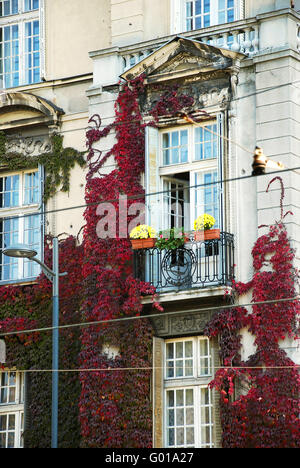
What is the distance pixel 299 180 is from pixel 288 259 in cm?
175

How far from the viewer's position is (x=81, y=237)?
99.9 ft

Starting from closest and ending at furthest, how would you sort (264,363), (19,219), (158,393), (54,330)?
1. (264,363)
2. (54,330)
3. (158,393)
4. (19,219)

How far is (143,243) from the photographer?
93.8 feet

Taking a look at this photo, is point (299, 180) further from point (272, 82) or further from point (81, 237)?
point (81, 237)

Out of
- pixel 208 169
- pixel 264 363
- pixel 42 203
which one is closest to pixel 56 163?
pixel 42 203

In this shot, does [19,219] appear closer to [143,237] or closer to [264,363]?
[143,237]

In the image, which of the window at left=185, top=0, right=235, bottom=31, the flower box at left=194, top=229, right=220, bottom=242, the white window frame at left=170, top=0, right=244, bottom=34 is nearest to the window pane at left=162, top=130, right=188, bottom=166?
the flower box at left=194, top=229, right=220, bottom=242

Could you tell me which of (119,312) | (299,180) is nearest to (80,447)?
(119,312)

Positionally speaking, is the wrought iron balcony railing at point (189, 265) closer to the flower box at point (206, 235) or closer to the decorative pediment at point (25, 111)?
the flower box at point (206, 235)

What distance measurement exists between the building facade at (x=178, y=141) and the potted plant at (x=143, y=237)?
0.19 meters

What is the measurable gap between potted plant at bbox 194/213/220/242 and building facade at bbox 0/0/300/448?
14 cm

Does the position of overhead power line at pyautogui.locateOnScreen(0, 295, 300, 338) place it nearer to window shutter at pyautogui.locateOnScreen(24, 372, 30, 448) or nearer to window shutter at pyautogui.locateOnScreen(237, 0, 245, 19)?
window shutter at pyautogui.locateOnScreen(24, 372, 30, 448)

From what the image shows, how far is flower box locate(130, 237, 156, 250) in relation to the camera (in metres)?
Result: 28.5

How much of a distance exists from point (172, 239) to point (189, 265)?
2.16 ft
